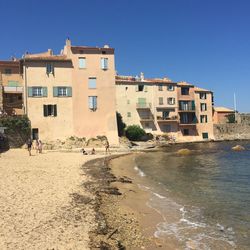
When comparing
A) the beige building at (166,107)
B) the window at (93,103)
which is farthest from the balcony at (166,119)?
the window at (93,103)

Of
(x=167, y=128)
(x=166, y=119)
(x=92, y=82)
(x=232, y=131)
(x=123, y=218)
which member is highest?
(x=92, y=82)

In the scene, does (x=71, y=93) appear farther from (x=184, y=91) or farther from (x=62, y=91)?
(x=184, y=91)

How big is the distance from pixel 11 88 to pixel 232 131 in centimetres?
4932

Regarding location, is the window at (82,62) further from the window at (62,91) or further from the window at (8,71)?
the window at (8,71)

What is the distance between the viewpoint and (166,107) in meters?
71.0

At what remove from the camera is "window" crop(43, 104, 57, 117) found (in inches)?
2026

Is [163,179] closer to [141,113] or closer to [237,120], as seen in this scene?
[141,113]

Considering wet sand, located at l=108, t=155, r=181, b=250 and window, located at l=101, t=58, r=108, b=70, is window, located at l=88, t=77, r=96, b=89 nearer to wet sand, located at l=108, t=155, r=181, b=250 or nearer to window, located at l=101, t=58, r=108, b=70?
window, located at l=101, t=58, r=108, b=70

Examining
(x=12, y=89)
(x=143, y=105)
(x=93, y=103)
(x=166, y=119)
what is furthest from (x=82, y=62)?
(x=166, y=119)

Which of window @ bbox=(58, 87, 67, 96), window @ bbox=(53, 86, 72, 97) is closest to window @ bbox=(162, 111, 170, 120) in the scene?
window @ bbox=(53, 86, 72, 97)

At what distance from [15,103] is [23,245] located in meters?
49.5

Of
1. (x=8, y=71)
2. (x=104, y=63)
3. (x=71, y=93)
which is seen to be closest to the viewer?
(x=71, y=93)

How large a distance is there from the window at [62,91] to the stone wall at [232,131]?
125 ft

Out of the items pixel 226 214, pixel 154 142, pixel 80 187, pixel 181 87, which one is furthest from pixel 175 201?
pixel 181 87
